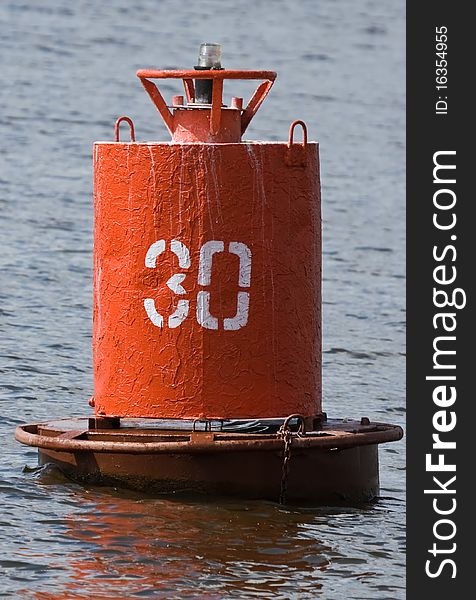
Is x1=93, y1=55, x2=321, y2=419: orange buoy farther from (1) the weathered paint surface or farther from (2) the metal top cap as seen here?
(2) the metal top cap

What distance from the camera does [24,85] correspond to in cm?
2406

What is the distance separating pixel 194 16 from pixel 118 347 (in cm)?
2706

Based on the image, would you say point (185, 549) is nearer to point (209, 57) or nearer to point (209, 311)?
point (209, 311)

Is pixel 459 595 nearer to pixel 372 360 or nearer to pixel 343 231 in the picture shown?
pixel 372 360

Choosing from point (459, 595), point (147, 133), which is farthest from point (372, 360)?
point (147, 133)

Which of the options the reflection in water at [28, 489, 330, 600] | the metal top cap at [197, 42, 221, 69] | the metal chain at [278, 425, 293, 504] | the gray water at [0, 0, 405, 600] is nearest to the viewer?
the reflection in water at [28, 489, 330, 600]

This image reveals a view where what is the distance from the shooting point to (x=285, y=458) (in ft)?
23.8

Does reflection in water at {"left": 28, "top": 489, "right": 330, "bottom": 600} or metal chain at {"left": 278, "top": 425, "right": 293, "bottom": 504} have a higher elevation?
metal chain at {"left": 278, "top": 425, "right": 293, "bottom": 504}

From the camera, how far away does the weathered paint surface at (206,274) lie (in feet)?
23.9

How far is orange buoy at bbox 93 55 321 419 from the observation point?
7.27m

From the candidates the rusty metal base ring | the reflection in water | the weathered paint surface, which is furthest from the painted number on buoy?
the reflection in water

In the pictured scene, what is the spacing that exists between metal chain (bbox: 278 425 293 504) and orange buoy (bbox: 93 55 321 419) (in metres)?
0.17

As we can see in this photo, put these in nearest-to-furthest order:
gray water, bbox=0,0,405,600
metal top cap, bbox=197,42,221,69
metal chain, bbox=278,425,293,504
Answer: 1. gray water, bbox=0,0,405,600
2. metal chain, bbox=278,425,293,504
3. metal top cap, bbox=197,42,221,69

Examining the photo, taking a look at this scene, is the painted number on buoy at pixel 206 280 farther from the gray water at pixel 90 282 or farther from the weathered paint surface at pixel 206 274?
the gray water at pixel 90 282
